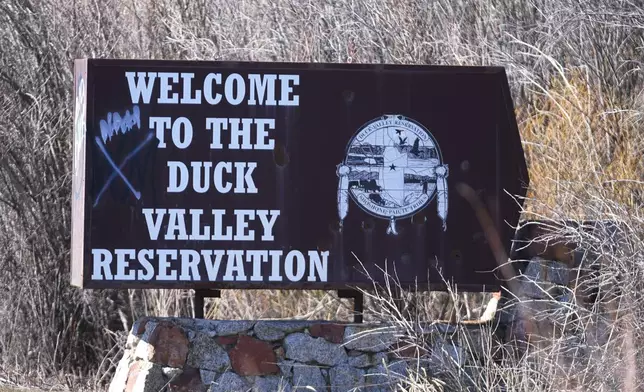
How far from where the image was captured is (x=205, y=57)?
34.7ft

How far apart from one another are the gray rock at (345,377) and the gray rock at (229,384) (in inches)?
22.3

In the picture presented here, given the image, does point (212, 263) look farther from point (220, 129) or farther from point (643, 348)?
point (643, 348)

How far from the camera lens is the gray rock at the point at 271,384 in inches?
273

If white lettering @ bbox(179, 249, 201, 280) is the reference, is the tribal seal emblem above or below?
above

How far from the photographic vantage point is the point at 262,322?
697cm

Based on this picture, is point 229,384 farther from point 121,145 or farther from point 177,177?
point 121,145

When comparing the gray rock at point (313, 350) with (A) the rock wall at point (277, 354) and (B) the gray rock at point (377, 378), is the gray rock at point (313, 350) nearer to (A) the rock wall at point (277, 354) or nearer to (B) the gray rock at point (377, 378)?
(A) the rock wall at point (277, 354)

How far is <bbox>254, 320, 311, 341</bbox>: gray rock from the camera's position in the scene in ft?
22.9

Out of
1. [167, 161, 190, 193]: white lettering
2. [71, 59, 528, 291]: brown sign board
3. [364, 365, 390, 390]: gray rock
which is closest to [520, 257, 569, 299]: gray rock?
[71, 59, 528, 291]: brown sign board

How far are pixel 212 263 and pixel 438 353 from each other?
1.56m

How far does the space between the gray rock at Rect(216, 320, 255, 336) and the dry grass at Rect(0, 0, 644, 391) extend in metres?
2.84

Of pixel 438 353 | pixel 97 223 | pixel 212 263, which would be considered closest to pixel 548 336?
pixel 438 353

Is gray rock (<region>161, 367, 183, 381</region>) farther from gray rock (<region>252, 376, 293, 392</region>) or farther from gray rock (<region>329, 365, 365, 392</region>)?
gray rock (<region>329, 365, 365, 392</region>)

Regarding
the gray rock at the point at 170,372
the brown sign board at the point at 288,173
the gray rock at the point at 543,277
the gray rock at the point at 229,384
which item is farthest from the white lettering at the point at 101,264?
the gray rock at the point at 543,277
